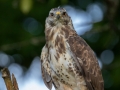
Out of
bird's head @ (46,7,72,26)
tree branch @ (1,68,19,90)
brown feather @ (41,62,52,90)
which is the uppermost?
bird's head @ (46,7,72,26)

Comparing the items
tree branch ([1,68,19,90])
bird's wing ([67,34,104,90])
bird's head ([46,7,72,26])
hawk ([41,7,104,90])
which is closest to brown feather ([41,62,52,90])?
hawk ([41,7,104,90])

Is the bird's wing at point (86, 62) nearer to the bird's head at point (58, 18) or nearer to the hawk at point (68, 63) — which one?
the hawk at point (68, 63)

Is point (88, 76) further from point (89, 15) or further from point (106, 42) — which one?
point (89, 15)

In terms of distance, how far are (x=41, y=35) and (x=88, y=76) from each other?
403 centimetres

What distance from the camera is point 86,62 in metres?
8.10

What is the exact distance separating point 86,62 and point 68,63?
282 millimetres

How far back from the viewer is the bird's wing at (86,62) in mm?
8039

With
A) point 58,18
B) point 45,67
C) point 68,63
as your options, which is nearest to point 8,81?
point 68,63

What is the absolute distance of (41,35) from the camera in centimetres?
1200

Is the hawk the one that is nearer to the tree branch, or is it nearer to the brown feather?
the brown feather

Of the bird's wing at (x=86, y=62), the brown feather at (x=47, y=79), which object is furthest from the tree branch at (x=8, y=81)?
the brown feather at (x=47, y=79)

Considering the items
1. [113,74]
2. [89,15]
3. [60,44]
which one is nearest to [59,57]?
[60,44]

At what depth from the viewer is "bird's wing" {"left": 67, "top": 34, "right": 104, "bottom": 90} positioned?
26.4ft

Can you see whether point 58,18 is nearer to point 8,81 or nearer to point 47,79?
point 47,79
